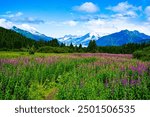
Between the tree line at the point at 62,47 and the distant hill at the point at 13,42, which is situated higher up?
the distant hill at the point at 13,42

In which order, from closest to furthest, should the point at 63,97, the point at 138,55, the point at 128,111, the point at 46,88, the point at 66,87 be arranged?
the point at 128,111 → the point at 63,97 → the point at 66,87 → the point at 46,88 → the point at 138,55

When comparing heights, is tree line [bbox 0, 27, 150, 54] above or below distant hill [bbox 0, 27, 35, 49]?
below

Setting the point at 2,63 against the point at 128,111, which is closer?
the point at 128,111

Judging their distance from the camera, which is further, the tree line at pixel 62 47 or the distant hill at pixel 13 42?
the distant hill at pixel 13 42

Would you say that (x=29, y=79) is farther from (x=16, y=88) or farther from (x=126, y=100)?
(x=126, y=100)

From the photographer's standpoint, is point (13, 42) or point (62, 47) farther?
point (13, 42)

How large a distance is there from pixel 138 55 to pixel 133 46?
63964 mm

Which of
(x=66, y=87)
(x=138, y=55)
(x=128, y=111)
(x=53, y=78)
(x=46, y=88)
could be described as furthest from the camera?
(x=138, y=55)

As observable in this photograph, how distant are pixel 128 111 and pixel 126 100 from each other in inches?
34.2

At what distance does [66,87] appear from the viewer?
35.9 ft

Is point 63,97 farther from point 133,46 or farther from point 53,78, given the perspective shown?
point 133,46

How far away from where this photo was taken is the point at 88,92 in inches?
403

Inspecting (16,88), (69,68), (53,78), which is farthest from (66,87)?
(69,68)

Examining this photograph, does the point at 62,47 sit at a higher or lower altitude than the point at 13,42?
lower
